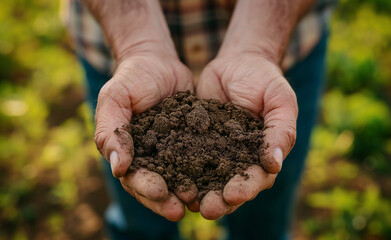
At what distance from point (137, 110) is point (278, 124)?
612 millimetres

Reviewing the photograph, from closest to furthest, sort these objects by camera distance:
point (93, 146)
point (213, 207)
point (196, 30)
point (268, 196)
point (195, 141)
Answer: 1. point (213, 207)
2. point (195, 141)
3. point (196, 30)
4. point (268, 196)
5. point (93, 146)

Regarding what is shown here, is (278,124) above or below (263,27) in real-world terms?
below

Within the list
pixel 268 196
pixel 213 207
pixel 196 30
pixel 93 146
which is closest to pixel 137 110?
pixel 213 207

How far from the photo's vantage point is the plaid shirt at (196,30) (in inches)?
80.0

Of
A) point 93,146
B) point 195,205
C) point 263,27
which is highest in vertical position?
point 263,27

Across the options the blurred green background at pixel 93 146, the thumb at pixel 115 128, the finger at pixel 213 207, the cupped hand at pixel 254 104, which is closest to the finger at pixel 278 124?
the cupped hand at pixel 254 104

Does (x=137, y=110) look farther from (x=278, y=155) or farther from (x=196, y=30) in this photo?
(x=196, y=30)

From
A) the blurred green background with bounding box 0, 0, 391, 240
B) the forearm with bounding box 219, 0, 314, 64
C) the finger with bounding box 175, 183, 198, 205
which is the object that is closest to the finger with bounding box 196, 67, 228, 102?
the forearm with bounding box 219, 0, 314, 64

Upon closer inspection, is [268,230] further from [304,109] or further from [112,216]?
[112,216]

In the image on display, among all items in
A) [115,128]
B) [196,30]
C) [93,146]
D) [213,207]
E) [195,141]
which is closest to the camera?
[213,207]

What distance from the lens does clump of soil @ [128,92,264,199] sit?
Answer: 141cm

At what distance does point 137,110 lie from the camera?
61.8 inches

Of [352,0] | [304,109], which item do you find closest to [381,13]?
[352,0]

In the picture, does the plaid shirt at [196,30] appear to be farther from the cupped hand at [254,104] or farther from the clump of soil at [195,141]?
the clump of soil at [195,141]
